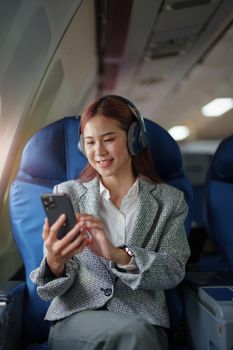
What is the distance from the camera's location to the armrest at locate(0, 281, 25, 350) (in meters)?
1.64

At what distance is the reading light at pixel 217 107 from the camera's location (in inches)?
301

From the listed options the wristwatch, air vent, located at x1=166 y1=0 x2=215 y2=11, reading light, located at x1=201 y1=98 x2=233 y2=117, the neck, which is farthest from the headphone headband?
reading light, located at x1=201 y1=98 x2=233 y2=117

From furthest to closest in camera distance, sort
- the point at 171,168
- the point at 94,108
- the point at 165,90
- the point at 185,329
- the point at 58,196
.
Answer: the point at 165,90 → the point at 171,168 → the point at 185,329 → the point at 94,108 → the point at 58,196

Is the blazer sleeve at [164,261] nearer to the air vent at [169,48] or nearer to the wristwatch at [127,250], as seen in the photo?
the wristwatch at [127,250]

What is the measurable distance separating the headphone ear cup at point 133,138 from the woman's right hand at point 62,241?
1.41 ft

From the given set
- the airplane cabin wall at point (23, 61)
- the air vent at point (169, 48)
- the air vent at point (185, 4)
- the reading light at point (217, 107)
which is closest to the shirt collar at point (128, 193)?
the airplane cabin wall at point (23, 61)

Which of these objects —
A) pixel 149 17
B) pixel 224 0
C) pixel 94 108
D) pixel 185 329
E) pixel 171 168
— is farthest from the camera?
pixel 149 17

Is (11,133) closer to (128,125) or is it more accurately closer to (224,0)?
(128,125)

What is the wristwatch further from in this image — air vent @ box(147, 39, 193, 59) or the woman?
air vent @ box(147, 39, 193, 59)

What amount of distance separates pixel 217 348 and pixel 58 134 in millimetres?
1148

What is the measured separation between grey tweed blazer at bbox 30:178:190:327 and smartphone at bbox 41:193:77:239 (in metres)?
0.23

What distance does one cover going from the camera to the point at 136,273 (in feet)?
5.36

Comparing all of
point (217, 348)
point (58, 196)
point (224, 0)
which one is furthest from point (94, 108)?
point (224, 0)

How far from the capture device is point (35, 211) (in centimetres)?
204
